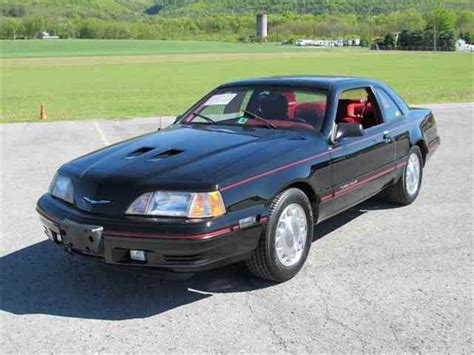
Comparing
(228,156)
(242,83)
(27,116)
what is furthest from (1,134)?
(228,156)

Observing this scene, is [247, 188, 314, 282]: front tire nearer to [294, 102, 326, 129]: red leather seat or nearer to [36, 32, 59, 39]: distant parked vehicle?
[294, 102, 326, 129]: red leather seat

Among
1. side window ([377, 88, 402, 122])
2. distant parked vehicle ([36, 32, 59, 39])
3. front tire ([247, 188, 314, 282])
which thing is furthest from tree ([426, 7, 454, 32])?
front tire ([247, 188, 314, 282])

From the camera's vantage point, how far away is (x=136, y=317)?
3801 millimetres

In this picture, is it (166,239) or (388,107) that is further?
(388,107)

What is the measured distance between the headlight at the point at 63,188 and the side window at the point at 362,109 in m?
2.67

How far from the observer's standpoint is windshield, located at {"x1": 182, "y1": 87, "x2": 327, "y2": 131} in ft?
16.5

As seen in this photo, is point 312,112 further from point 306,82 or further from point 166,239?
point 166,239

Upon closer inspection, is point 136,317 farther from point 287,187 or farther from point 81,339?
point 287,187

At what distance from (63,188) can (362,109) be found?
3.04m

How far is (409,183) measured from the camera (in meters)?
6.39

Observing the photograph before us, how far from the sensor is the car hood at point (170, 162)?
3.86 metres

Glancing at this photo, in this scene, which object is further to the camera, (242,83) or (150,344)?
(242,83)

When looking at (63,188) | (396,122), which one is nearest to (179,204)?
(63,188)

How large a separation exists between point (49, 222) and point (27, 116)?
14.4 meters
